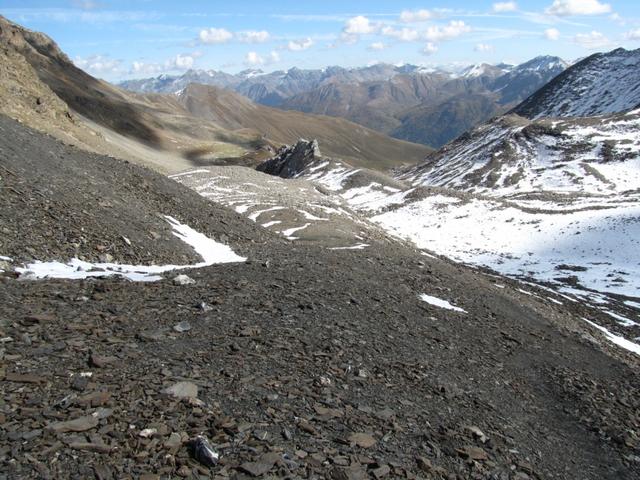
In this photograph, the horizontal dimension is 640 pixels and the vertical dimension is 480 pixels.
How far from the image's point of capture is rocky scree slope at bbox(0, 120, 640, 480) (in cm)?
706

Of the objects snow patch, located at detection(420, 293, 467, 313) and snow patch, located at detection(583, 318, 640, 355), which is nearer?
snow patch, located at detection(420, 293, 467, 313)

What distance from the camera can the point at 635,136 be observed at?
4564 inches

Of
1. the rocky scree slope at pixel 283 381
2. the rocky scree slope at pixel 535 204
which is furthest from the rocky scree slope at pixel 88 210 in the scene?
the rocky scree slope at pixel 535 204

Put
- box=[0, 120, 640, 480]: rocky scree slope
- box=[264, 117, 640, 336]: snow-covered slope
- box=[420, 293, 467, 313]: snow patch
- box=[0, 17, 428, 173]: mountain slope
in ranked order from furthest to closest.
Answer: box=[0, 17, 428, 173]: mountain slope < box=[264, 117, 640, 336]: snow-covered slope < box=[420, 293, 467, 313]: snow patch < box=[0, 120, 640, 480]: rocky scree slope

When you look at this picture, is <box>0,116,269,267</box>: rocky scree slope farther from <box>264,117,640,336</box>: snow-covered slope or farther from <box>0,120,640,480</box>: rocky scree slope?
<box>264,117,640,336</box>: snow-covered slope

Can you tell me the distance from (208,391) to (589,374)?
14041 millimetres

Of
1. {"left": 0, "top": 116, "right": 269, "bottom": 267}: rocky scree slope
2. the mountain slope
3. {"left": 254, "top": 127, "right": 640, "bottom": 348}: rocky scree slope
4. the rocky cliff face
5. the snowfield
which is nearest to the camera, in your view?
the snowfield

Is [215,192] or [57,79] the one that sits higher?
[57,79]

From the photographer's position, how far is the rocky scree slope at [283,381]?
7.06 m

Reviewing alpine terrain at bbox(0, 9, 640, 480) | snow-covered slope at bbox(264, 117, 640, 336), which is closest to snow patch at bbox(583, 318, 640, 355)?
alpine terrain at bbox(0, 9, 640, 480)

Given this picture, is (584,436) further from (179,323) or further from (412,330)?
(179,323)

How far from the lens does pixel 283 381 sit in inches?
381

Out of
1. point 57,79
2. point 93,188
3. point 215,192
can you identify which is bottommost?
point 215,192

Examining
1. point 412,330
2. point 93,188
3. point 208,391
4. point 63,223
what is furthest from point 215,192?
point 208,391
